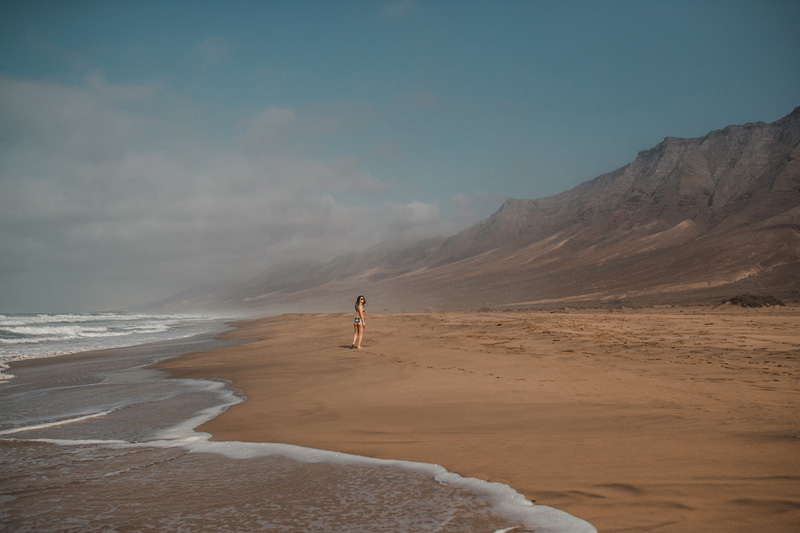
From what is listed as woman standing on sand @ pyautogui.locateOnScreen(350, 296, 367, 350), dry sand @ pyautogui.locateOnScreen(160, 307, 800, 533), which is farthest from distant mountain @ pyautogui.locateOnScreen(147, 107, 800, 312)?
woman standing on sand @ pyautogui.locateOnScreen(350, 296, 367, 350)

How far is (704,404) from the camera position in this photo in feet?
21.6

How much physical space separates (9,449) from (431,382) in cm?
678

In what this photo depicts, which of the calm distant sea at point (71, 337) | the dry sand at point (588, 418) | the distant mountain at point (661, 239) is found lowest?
the dry sand at point (588, 418)

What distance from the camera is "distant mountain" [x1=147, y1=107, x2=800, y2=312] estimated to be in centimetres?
5538

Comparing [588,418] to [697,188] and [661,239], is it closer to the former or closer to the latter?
[661,239]

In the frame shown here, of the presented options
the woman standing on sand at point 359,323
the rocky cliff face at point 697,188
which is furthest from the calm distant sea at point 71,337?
the rocky cliff face at point 697,188

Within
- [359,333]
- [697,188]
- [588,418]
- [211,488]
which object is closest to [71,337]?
[359,333]

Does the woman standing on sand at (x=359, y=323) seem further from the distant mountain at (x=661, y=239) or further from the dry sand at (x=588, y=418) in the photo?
the distant mountain at (x=661, y=239)

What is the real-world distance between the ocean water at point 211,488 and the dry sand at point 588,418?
40 cm

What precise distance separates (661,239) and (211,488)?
3836 inches

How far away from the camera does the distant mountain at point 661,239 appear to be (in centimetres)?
5538

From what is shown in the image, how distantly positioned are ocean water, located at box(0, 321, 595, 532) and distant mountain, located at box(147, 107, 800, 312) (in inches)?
1552

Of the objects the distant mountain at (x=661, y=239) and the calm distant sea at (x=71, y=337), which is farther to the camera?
the distant mountain at (x=661, y=239)

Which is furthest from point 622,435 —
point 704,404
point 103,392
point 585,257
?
point 585,257
